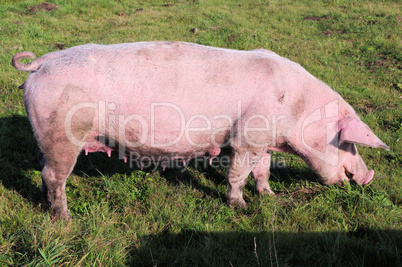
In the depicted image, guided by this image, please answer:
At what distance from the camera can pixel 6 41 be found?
314 inches

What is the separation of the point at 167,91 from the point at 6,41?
6497 millimetres

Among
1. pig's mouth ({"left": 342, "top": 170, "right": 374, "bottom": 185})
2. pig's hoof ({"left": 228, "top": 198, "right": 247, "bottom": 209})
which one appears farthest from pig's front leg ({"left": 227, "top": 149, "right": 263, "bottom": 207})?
pig's mouth ({"left": 342, "top": 170, "right": 374, "bottom": 185})

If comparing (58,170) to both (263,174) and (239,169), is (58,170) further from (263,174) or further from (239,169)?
(263,174)

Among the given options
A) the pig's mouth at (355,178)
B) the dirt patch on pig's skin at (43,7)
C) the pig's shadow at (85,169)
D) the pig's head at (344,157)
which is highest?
the dirt patch on pig's skin at (43,7)

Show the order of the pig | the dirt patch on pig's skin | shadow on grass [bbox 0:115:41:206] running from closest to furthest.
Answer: the pig, shadow on grass [bbox 0:115:41:206], the dirt patch on pig's skin

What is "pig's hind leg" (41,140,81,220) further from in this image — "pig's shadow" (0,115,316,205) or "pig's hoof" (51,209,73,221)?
"pig's shadow" (0,115,316,205)

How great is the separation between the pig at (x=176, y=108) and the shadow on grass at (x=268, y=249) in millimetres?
809

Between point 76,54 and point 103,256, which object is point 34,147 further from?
point 103,256

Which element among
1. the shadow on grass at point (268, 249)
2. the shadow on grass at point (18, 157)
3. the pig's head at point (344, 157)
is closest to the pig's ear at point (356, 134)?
the pig's head at point (344, 157)

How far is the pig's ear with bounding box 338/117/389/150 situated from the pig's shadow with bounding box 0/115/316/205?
3.43 feet

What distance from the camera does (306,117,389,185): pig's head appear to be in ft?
11.5

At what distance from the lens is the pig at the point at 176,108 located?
3.26 metres

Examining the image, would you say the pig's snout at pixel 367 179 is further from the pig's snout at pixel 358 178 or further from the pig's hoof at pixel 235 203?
the pig's hoof at pixel 235 203

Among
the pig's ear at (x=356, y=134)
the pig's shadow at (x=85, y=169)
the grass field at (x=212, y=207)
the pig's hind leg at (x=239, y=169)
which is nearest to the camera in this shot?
the grass field at (x=212, y=207)
